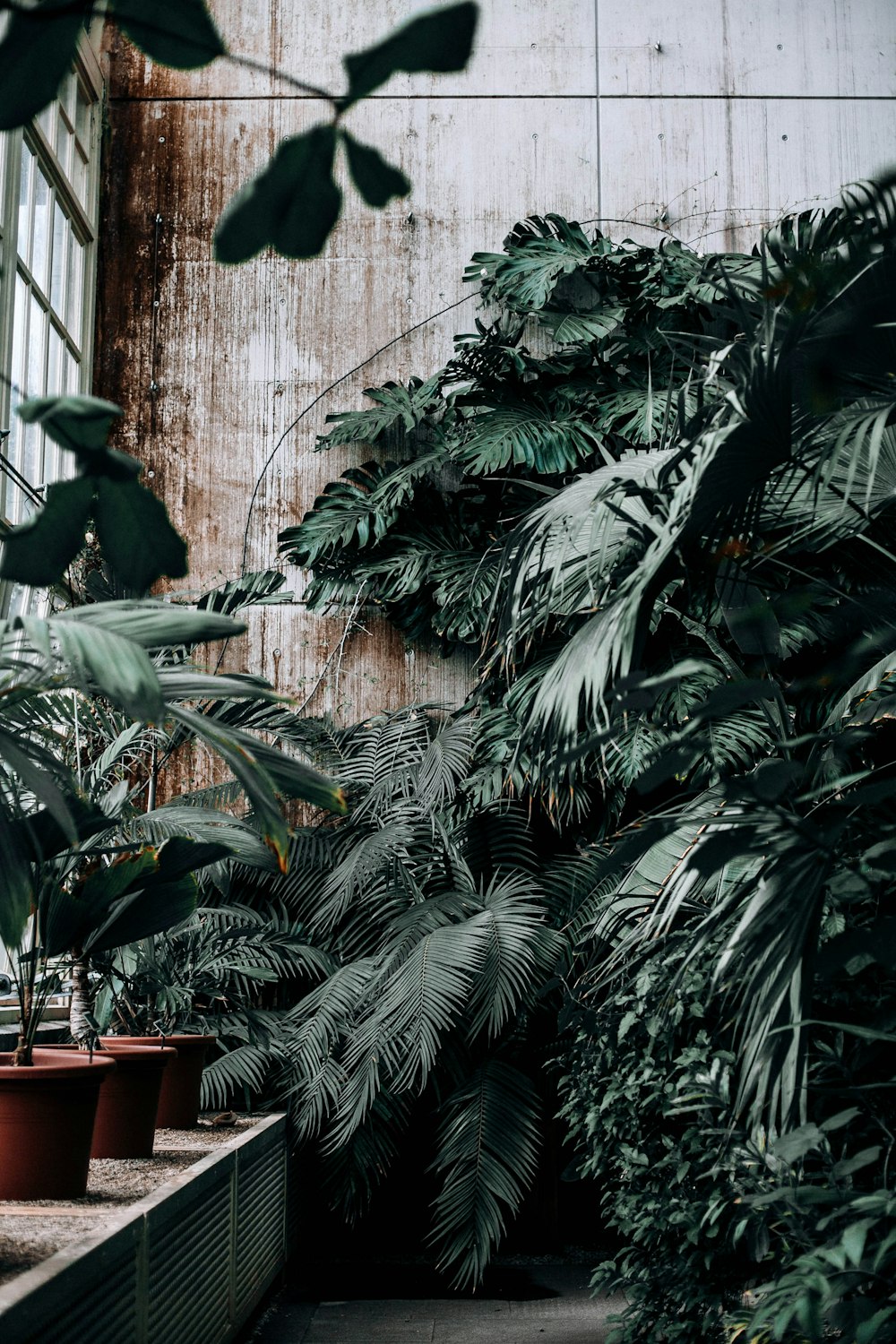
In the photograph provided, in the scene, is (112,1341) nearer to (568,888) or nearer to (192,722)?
(192,722)

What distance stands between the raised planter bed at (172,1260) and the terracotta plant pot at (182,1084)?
9 centimetres

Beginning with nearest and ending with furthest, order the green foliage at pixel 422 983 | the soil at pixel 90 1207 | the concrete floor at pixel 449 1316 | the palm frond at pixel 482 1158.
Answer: the soil at pixel 90 1207 → the concrete floor at pixel 449 1316 → the palm frond at pixel 482 1158 → the green foliage at pixel 422 983

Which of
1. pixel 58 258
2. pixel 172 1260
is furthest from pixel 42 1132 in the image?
pixel 58 258

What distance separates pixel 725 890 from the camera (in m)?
2.54

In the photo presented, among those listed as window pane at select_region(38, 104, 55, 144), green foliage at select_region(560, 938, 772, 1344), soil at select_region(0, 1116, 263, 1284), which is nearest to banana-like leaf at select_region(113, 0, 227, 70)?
soil at select_region(0, 1116, 263, 1284)

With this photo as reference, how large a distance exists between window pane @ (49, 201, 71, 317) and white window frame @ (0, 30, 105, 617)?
4 centimetres

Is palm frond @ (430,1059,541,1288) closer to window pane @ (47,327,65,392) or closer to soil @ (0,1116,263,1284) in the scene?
soil @ (0,1116,263,1284)

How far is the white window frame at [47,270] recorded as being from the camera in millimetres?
4480

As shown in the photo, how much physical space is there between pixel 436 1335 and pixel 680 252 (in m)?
4.26

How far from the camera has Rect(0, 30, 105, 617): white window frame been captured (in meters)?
4.48

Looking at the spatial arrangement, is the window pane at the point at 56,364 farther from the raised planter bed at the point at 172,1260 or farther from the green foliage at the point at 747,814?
the raised planter bed at the point at 172,1260

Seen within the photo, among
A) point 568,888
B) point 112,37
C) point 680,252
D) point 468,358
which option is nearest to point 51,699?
point 568,888

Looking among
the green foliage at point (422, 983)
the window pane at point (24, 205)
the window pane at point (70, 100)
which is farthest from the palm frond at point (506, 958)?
the window pane at point (70, 100)

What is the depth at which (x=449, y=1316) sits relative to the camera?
12.6 feet
